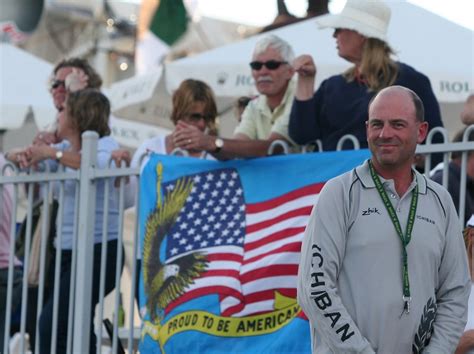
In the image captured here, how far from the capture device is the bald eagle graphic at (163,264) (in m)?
6.75

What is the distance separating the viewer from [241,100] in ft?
27.4

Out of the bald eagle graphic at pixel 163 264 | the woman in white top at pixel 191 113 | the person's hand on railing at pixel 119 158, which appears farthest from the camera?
the person's hand on railing at pixel 119 158

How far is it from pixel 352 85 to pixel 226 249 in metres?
1.09

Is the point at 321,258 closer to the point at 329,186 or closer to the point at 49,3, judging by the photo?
the point at 329,186

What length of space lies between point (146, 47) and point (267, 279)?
15.4 metres

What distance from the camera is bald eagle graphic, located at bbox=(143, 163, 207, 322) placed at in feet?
22.1

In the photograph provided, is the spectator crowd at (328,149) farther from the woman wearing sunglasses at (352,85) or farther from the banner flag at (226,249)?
the banner flag at (226,249)

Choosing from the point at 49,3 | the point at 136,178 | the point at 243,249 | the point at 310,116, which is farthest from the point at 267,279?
the point at 49,3

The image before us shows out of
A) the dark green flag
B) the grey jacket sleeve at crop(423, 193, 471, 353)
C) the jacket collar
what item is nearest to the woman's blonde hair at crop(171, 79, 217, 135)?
the jacket collar

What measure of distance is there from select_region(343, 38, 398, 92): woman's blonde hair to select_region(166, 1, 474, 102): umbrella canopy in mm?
2820

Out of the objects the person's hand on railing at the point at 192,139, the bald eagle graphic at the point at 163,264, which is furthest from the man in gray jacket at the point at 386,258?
the bald eagle graphic at the point at 163,264

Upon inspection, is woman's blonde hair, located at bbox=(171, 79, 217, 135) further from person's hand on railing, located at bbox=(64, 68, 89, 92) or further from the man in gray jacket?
the man in gray jacket

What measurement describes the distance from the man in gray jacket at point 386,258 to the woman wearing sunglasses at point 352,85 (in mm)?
1561

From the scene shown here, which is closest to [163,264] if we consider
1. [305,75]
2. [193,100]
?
[193,100]
